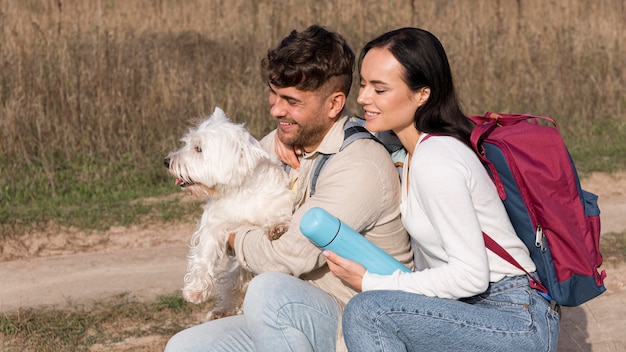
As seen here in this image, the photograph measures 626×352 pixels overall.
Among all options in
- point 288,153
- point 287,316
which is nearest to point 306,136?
point 288,153

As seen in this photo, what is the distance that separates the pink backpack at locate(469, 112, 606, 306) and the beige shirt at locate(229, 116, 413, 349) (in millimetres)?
467

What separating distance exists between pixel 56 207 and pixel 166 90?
2.16 metres

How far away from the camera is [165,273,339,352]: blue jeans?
334cm

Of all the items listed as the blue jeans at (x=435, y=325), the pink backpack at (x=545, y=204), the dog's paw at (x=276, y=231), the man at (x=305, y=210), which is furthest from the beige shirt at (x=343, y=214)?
the pink backpack at (x=545, y=204)

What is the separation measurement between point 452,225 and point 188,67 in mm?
7354

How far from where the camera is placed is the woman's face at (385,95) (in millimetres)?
3316

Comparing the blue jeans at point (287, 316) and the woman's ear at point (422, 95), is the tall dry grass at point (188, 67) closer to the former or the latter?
the blue jeans at point (287, 316)

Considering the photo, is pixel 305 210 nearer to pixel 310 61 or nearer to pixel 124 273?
pixel 310 61

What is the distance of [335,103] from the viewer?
3.70 m

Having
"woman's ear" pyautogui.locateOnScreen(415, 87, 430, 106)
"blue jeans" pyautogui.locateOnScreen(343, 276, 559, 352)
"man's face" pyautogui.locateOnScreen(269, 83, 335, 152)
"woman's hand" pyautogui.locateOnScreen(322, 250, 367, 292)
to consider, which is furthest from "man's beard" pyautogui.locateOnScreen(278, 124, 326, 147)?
"blue jeans" pyautogui.locateOnScreen(343, 276, 559, 352)

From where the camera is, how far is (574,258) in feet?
10.5

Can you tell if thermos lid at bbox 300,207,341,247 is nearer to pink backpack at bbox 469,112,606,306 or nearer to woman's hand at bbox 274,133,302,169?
pink backpack at bbox 469,112,606,306

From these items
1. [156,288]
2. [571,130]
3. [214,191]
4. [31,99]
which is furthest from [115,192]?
[571,130]

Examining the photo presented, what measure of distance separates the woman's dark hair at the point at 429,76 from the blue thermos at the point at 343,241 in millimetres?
474
